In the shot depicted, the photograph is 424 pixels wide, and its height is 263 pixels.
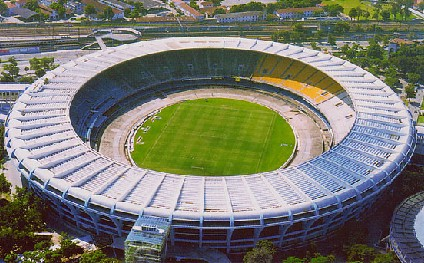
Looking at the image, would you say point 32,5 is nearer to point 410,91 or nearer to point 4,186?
point 4,186

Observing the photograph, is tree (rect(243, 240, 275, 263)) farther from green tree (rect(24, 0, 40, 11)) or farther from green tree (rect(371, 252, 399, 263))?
green tree (rect(24, 0, 40, 11))

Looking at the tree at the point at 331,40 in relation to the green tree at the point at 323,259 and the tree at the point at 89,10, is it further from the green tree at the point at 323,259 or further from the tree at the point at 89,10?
the green tree at the point at 323,259

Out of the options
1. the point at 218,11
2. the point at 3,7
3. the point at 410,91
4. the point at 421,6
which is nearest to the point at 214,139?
the point at 410,91

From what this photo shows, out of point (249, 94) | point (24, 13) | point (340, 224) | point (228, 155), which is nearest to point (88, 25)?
point (24, 13)

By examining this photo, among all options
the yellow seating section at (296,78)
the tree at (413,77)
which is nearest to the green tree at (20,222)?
the yellow seating section at (296,78)

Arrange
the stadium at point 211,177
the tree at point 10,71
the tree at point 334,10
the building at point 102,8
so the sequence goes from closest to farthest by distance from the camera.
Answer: the stadium at point 211,177 < the tree at point 10,71 < the building at point 102,8 < the tree at point 334,10

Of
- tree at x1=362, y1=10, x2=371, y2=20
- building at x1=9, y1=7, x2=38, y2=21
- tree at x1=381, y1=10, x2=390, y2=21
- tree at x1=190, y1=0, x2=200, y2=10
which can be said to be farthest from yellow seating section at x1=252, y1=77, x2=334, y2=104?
building at x1=9, y1=7, x2=38, y2=21

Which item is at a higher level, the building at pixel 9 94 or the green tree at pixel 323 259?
the building at pixel 9 94
